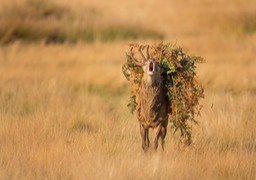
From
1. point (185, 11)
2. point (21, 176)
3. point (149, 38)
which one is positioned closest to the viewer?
point (21, 176)

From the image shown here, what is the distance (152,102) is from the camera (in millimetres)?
6637

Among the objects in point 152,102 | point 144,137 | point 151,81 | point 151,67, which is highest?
point 151,67

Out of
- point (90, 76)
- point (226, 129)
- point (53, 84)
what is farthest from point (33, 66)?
point (226, 129)

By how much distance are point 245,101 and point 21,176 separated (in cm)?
479

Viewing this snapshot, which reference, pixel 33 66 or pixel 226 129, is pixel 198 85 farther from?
pixel 33 66

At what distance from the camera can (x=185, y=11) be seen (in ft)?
80.8

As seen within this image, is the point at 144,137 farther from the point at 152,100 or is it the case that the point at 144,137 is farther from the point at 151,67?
the point at 151,67

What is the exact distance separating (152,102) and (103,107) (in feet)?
12.9

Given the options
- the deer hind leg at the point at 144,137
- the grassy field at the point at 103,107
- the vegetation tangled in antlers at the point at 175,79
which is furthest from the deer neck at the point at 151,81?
the grassy field at the point at 103,107

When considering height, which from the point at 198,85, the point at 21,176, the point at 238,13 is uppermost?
the point at 238,13

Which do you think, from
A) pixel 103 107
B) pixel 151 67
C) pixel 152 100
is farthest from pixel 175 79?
pixel 103 107

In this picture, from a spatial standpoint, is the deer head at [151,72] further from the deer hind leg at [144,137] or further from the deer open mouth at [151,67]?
the deer hind leg at [144,137]

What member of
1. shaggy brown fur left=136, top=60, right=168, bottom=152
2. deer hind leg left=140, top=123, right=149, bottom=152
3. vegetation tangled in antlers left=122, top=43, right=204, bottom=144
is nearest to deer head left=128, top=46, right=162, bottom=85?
shaggy brown fur left=136, top=60, right=168, bottom=152

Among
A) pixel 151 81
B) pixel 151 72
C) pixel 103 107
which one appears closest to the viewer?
pixel 151 72
